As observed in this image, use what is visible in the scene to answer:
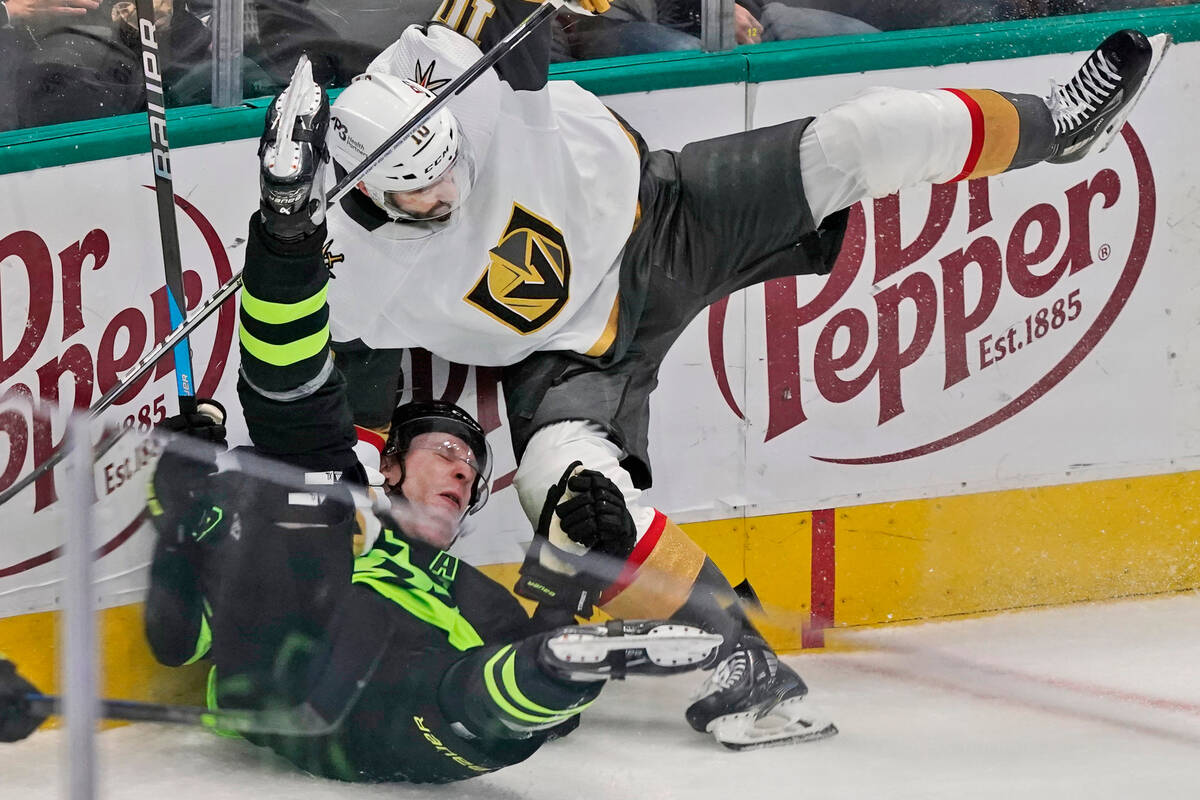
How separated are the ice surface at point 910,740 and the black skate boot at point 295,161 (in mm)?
705

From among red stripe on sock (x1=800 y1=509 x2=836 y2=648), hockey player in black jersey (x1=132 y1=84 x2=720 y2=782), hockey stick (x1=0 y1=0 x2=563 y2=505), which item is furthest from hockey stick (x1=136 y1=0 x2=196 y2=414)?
red stripe on sock (x1=800 y1=509 x2=836 y2=648)

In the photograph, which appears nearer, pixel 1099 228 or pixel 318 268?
pixel 318 268

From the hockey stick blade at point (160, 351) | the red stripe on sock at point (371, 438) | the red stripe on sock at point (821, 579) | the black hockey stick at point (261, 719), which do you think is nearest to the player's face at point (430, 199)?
the hockey stick blade at point (160, 351)

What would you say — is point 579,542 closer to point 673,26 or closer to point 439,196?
point 439,196

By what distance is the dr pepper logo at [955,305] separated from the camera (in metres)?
3.09

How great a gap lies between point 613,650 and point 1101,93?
54.8 inches

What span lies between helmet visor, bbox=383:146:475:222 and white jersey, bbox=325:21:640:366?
0.09ft

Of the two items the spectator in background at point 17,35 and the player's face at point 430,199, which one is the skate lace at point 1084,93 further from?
the spectator in background at point 17,35

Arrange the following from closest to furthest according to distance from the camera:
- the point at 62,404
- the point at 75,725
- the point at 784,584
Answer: the point at 75,725 < the point at 62,404 < the point at 784,584

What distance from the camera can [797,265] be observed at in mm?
2877

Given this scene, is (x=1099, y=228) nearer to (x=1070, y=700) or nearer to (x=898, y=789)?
(x=1070, y=700)

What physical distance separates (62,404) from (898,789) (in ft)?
4.97

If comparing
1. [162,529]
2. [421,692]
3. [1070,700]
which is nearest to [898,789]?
[1070,700]

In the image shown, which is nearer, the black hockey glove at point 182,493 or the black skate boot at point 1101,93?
the black hockey glove at point 182,493
